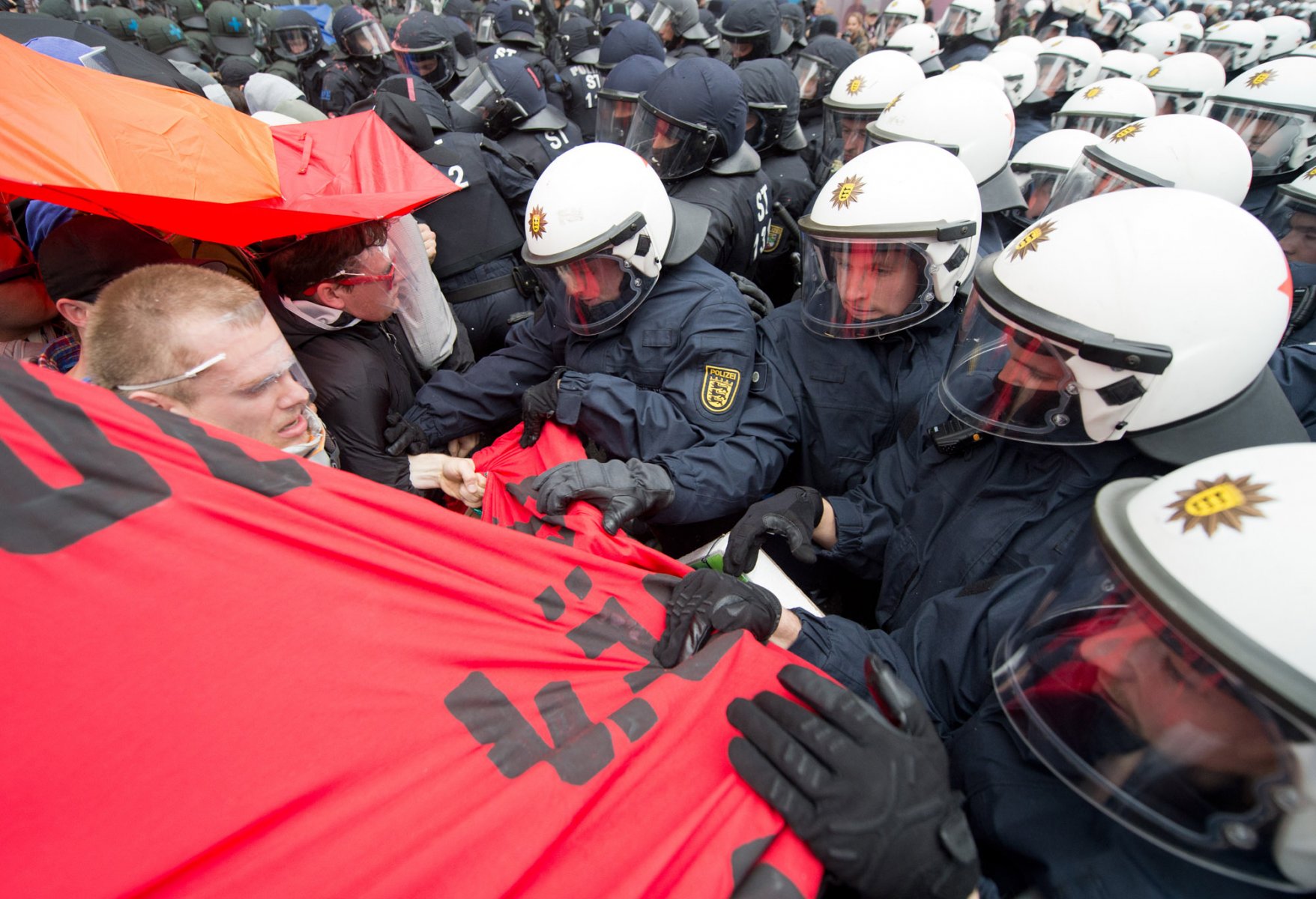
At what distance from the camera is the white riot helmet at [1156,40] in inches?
330

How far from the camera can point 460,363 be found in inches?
126

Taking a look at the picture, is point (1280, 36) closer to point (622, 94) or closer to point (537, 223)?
point (622, 94)

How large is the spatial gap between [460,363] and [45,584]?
2332 mm

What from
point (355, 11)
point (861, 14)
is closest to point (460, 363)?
point (355, 11)

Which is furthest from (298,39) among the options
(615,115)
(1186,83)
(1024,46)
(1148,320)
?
(1148,320)

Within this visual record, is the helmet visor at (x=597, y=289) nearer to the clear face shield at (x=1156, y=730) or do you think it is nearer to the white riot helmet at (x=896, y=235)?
the white riot helmet at (x=896, y=235)

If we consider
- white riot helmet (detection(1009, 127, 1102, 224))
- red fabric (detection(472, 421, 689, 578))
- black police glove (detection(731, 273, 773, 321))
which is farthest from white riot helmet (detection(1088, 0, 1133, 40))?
red fabric (detection(472, 421, 689, 578))

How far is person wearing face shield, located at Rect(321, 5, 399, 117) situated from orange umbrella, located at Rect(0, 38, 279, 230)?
6.29 metres

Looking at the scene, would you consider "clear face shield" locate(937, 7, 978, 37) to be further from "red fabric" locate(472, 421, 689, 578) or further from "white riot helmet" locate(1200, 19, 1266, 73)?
"red fabric" locate(472, 421, 689, 578)

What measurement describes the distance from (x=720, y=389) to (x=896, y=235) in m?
0.84

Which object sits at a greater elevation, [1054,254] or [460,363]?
[1054,254]

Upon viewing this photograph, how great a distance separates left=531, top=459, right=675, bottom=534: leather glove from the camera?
203cm

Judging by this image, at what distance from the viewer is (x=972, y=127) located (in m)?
3.67

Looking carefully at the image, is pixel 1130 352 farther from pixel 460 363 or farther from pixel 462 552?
pixel 460 363
